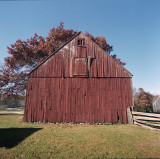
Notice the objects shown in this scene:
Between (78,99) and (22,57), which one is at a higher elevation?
(22,57)

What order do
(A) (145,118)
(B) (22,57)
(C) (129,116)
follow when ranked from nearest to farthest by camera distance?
(A) (145,118) → (C) (129,116) → (B) (22,57)

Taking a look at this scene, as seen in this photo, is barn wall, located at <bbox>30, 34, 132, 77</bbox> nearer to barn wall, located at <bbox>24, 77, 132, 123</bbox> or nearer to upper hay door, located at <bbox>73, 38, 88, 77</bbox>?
upper hay door, located at <bbox>73, 38, 88, 77</bbox>

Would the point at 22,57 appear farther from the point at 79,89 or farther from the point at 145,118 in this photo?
the point at 145,118

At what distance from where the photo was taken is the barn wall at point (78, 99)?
11.5 meters

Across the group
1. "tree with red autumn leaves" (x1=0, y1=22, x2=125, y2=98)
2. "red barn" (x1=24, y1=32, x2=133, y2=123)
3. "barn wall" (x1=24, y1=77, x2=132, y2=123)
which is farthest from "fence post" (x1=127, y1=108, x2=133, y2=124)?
"tree with red autumn leaves" (x1=0, y1=22, x2=125, y2=98)

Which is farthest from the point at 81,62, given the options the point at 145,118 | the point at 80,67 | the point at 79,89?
the point at 145,118

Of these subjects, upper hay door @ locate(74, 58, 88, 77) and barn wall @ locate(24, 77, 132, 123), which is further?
upper hay door @ locate(74, 58, 88, 77)

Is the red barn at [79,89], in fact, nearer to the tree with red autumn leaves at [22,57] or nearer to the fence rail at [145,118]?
the fence rail at [145,118]

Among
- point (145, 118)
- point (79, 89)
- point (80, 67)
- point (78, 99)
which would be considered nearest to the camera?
point (145, 118)

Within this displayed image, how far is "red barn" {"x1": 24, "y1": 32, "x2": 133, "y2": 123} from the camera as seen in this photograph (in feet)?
38.0

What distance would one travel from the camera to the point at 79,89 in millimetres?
12023

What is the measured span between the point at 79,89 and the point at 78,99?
44.9 inches

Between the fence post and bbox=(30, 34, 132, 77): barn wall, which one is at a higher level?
bbox=(30, 34, 132, 77): barn wall

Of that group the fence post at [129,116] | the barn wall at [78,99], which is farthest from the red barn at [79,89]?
the fence post at [129,116]
